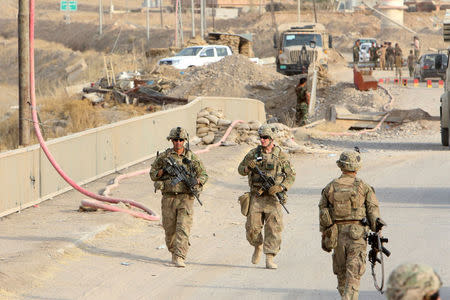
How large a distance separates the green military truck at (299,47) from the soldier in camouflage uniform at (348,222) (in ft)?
119

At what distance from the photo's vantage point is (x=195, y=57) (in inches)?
1793

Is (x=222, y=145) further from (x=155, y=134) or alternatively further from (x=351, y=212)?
(x=351, y=212)

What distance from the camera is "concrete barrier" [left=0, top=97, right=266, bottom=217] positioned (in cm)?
1385

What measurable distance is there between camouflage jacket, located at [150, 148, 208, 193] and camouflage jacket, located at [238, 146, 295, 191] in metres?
0.59

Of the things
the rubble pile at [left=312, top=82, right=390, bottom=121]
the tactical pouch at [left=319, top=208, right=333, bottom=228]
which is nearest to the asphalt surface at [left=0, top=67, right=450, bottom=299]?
the tactical pouch at [left=319, top=208, right=333, bottom=228]

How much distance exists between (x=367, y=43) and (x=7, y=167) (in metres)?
51.1

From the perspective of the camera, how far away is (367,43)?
62250 mm

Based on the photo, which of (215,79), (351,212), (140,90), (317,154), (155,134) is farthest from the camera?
(215,79)

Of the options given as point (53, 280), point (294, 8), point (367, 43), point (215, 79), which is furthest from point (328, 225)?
point (294, 8)

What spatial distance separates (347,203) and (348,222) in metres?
0.17

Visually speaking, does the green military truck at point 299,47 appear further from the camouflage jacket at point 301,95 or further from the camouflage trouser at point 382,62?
the camouflage trouser at point 382,62

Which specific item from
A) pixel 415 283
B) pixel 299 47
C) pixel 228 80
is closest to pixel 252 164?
pixel 415 283

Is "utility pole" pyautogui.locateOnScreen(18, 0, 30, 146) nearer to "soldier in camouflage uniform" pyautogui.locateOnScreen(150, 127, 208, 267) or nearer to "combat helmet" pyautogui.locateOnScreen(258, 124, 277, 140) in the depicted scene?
"soldier in camouflage uniform" pyautogui.locateOnScreen(150, 127, 208, 267)

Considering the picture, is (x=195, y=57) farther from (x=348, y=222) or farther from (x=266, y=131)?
(x=348, y=222)
